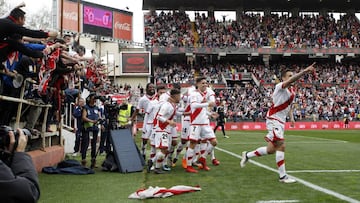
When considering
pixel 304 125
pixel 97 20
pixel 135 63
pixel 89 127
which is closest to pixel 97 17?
pixel 97 20

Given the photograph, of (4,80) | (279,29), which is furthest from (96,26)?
(4,80)

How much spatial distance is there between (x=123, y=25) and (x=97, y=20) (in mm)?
3861

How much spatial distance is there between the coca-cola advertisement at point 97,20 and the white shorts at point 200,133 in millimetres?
43445

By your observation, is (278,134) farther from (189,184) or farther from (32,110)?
(32,110)

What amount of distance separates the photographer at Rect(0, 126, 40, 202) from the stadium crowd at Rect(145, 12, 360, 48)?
157 ft

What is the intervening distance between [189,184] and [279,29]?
4809 centimetres

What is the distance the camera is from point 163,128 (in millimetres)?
10641

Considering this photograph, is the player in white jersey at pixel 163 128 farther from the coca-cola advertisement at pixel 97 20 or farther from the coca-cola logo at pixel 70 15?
the coca-cola advertisement at pixel 97 20

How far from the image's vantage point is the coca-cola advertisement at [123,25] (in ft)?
185

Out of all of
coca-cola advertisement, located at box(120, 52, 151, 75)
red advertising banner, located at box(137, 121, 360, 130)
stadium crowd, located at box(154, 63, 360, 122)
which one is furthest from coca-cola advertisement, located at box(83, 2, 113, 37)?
red advertising banner, located at box(137, 121, 360, 130)

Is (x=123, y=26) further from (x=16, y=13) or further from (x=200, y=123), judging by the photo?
(x=16, y=13)

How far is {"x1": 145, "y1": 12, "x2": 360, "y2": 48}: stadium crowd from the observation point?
5222 cm

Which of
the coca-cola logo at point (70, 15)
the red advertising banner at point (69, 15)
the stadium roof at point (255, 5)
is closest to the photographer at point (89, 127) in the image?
the red advertising banner at point (69, 15)

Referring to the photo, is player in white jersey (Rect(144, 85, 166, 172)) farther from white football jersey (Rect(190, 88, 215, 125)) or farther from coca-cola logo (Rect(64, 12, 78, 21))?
coca-cola logo (Rect(64, 12, 78, 21))
